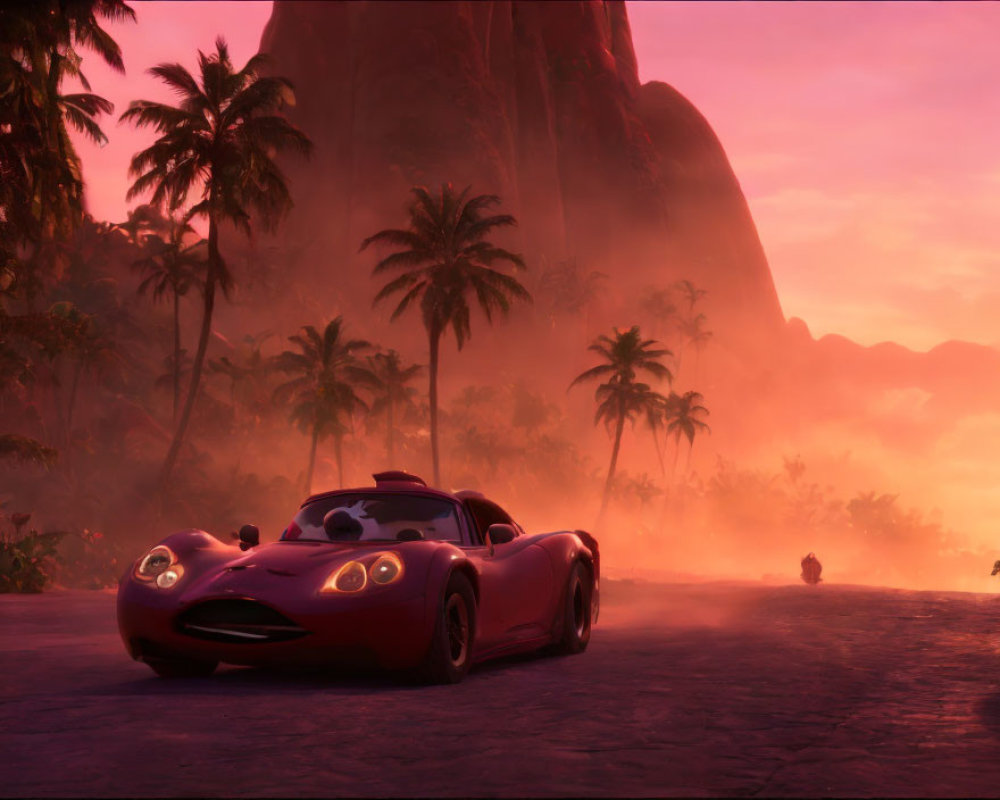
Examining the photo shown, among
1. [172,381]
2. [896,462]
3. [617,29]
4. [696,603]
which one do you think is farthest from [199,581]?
[896,462]

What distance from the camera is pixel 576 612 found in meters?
10.8

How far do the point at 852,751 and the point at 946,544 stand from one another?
409 ft

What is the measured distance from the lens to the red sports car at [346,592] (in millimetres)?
7766

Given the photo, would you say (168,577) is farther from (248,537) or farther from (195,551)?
(248,537)

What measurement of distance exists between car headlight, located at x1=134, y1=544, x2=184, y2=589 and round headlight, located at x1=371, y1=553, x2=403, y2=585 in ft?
4.31

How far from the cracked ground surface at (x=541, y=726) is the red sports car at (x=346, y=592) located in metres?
0.24

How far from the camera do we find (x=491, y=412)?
97812mm

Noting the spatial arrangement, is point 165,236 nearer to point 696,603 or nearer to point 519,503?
point 519,503

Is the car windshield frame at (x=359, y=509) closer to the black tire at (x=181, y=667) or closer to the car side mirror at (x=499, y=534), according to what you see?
the car side mirror at (x=499, y=534)

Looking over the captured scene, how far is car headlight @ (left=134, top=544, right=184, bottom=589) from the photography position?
824 cm

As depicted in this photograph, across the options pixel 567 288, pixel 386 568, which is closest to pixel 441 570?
pixel 386 568

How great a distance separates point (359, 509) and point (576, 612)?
242 cm

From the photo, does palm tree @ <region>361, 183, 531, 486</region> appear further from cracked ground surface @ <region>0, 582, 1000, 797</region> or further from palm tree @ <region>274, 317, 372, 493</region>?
cracked ground surface @ <region>0, 582, 1000, 797</region>

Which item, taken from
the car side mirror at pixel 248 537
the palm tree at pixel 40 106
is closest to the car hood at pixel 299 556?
the car side mirror at pixel 248 537
